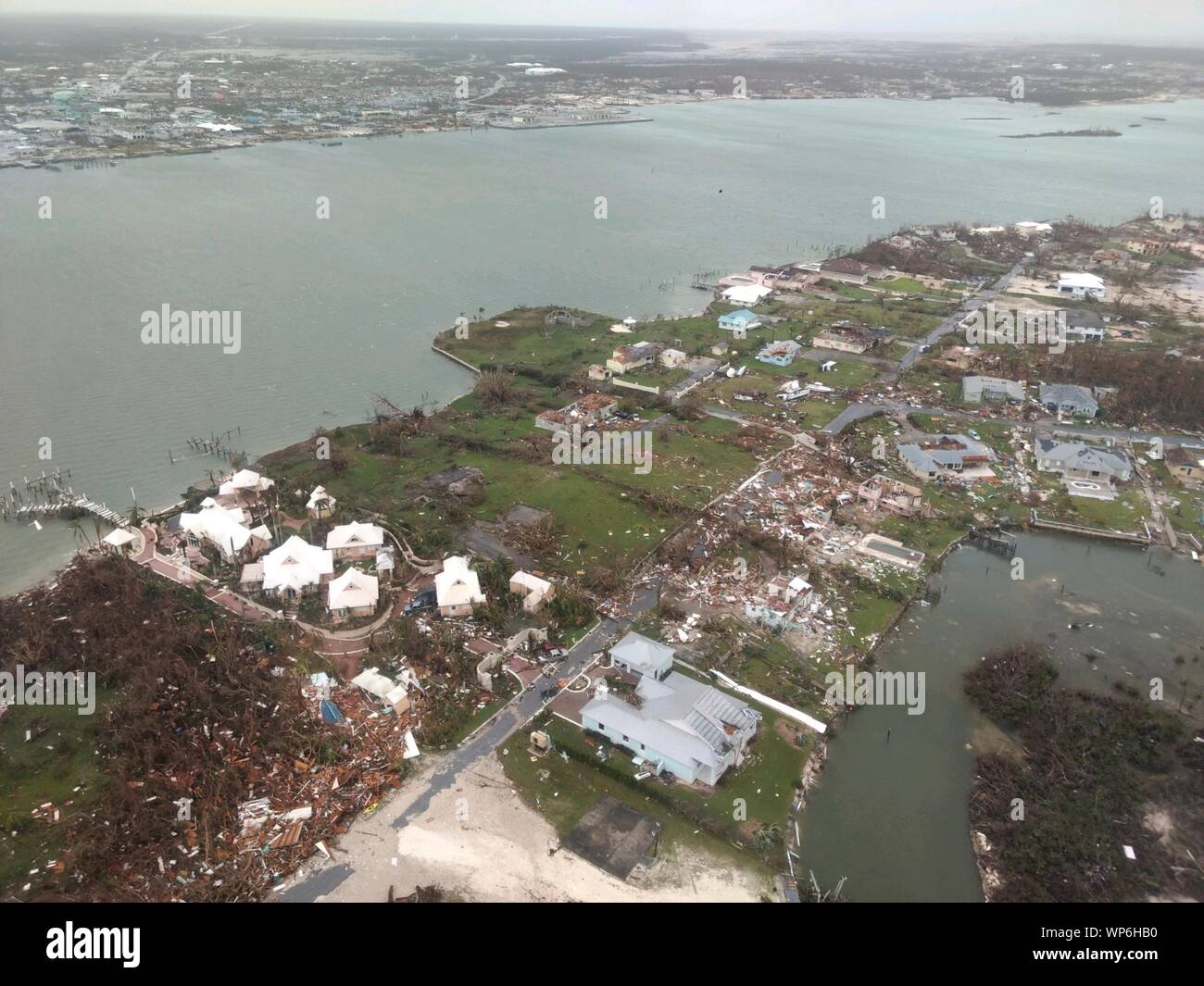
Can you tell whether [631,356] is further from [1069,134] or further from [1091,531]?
[1069,134]

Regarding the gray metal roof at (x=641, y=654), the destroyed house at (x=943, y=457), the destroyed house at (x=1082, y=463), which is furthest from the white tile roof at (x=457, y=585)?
the destroyed house at (x=1082, y=463)

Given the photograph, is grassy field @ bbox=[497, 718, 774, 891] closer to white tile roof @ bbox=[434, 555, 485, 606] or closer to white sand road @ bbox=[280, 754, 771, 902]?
white sand road @ bbox=[280, 754, 771, 902]

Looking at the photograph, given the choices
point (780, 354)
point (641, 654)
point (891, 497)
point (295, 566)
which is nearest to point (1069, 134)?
point (780, 354)

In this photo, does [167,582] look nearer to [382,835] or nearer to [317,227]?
[382,835]

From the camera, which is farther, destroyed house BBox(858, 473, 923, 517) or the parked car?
destroyed house BBox(858, 473, 923, 517)

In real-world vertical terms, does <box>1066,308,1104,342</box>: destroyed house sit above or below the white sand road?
above

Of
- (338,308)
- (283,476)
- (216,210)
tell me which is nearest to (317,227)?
(216,210)

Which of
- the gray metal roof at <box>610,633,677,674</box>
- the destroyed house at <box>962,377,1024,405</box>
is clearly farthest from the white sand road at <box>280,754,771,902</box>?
the destroyed house at <box>962,377,1024,405</box>
